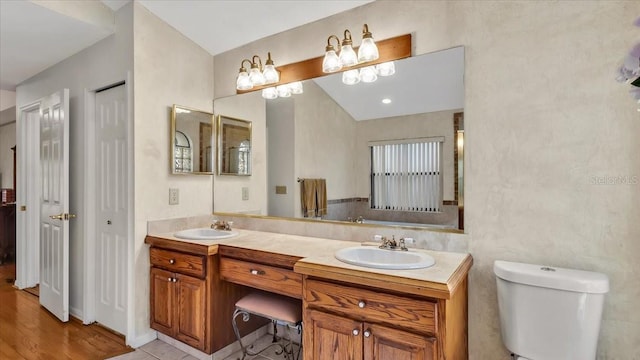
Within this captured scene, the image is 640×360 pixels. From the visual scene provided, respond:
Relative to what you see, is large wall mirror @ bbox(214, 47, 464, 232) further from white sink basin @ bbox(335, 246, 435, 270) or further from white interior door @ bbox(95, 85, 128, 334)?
white interior door @ bbox(95, 85, 128, 334)

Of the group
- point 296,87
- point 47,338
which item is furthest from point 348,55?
point 47,338

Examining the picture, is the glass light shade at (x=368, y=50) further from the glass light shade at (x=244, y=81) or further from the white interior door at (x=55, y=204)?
the white interior door at (x=55, y=204)

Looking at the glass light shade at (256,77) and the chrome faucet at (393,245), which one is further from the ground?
the glass light shade at (256,77)

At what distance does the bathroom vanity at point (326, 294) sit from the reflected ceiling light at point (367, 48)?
3.79 feet

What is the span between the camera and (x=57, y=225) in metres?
2.85

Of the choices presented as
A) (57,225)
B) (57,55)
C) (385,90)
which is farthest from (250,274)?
(57,55)

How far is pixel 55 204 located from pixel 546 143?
12.1 feet

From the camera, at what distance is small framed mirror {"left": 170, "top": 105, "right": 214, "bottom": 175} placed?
257 cm

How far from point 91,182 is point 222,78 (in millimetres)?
1382

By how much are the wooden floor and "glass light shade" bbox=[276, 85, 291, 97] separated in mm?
2142

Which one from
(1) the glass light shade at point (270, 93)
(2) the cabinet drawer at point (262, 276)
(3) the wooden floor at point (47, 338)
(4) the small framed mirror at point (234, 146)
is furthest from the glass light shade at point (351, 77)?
(3) the wooden floor at point (47, 338)

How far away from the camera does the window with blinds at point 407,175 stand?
1911 mm

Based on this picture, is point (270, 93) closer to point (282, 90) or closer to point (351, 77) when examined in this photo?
point (282, 90)

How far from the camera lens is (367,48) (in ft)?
6.36
